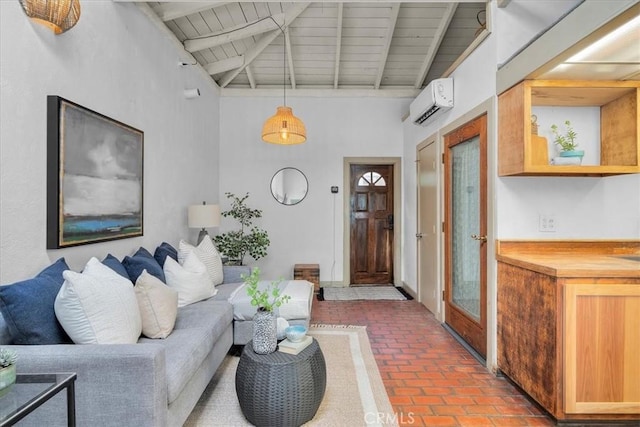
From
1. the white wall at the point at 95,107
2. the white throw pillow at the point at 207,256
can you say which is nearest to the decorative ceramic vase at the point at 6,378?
the white wall at the point at 95,107

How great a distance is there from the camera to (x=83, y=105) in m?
2.25

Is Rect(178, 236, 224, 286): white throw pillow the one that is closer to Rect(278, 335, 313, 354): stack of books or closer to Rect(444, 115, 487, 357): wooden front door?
Rect(278, 335, 313, 354): stack of books

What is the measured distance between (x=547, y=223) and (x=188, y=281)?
111 inches

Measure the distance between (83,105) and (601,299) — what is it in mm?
3385

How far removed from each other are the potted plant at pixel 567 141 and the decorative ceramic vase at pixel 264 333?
2319 mm

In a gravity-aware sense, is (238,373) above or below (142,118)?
below

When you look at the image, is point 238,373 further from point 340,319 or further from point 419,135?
point 419,135

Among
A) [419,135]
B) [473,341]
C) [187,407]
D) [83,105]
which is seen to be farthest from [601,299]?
[83,105]

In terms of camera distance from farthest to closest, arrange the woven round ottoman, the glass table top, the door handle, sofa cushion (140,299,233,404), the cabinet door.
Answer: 1. the door handle
2. the cabinet door
3. the woven round ottoman
4. sofa cushion (140,299,233,404)
5. the glass table top

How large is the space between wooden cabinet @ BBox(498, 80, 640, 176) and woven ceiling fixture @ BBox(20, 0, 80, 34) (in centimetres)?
282

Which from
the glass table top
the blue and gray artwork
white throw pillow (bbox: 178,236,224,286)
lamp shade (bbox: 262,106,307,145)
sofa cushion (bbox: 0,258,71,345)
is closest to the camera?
the glass table top

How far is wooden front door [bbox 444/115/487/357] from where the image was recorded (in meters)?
2.83

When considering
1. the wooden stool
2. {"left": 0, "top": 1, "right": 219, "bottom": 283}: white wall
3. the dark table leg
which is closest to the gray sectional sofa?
the dark table leg

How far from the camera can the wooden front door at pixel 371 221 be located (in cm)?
566
